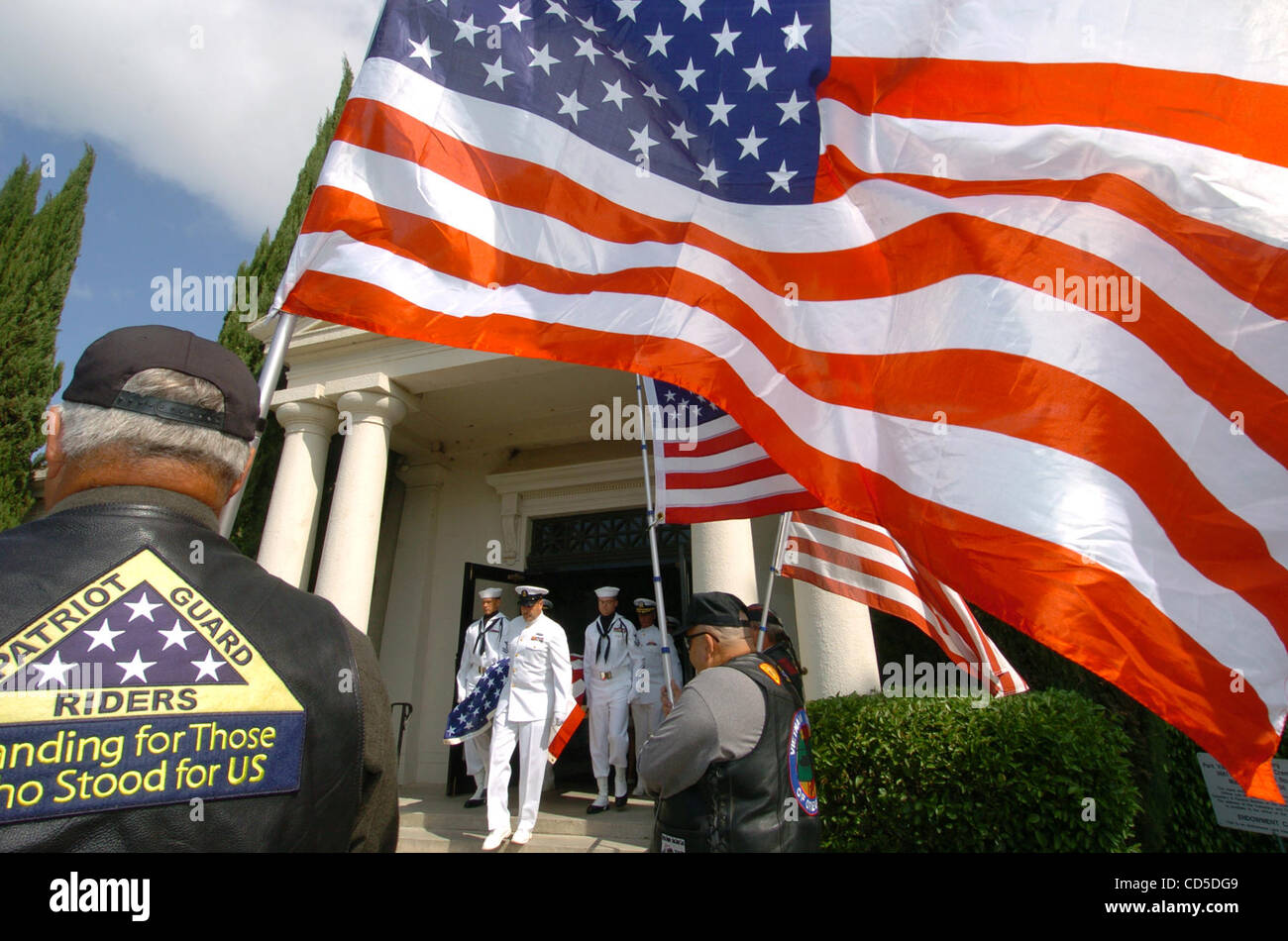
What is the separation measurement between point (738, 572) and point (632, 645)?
1.99 m

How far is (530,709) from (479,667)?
1454 millimetres

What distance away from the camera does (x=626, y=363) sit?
270cm

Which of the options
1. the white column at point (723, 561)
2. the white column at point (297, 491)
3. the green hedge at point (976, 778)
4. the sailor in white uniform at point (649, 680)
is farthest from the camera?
the white column at point (297, 491)

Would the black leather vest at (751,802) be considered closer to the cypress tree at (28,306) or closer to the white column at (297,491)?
the white column at (297,491)

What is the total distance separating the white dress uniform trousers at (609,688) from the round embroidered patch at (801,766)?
535 cm

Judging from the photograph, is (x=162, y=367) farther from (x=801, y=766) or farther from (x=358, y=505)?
(x=358, y=505)

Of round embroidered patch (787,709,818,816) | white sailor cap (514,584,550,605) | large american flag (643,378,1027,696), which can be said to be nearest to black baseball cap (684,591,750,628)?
round embroidered patch (787,709,818,816)

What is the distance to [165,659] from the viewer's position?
102 centimetres

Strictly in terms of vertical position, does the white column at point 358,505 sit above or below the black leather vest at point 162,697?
above

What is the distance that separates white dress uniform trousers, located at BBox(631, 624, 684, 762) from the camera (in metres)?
8.28

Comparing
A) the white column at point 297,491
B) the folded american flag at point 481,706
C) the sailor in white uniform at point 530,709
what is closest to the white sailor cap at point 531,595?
the sailor in white uniform at point 530,709

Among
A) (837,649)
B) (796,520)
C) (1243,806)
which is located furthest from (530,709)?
(1243,806)

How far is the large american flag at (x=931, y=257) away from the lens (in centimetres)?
201

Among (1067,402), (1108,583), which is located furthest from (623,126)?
(1108,583)
